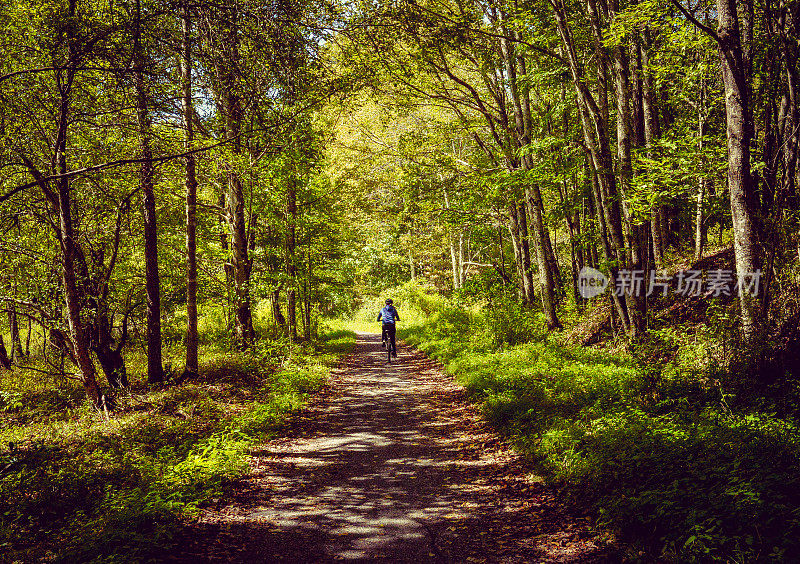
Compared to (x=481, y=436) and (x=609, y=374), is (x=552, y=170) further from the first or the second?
(x=481, y=436)

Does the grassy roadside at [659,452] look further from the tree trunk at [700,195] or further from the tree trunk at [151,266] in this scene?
the tree trunk at [151,266]

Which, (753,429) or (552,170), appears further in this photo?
(552,170)

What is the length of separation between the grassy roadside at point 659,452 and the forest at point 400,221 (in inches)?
1.2

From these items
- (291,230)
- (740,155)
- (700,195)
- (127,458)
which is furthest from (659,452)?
(291,230)

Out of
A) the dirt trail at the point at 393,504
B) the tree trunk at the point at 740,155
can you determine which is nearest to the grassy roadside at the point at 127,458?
the dirt trail at the point at 393,504

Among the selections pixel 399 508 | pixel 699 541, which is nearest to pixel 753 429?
pixel 699 541

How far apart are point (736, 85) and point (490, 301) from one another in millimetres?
10371

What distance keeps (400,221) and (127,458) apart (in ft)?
42.9

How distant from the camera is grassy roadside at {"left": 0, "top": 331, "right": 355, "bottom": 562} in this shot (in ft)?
13.4

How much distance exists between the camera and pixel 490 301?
52.7 ft

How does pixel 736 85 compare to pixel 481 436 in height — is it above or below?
above

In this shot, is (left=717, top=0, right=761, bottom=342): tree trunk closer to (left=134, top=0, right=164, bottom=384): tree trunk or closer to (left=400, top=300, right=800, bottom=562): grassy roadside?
(left=400, top=300, right=800, bottom=562): grassy roadside

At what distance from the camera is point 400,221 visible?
17.6 m

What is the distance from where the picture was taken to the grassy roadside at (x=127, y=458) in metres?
4.09
